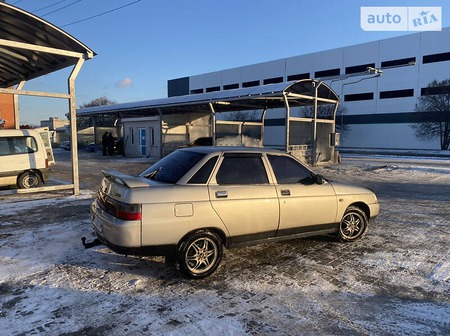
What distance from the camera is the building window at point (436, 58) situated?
3934cm

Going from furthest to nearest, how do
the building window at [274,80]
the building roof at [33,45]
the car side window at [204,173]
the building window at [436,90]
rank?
the building window at [274,80] → the building window at [436,90] → the building roof at [33,45] → the car side window at [204,173]

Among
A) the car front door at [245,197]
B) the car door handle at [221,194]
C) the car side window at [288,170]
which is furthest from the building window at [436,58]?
the car door handle at [221,194]

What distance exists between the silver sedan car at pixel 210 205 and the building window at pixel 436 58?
4371 cm

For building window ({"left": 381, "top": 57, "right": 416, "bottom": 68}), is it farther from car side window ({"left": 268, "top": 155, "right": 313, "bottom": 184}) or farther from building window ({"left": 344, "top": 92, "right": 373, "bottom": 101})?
car side window ({"left": 268, "top": 155, "right": 313, "bottom": 184})

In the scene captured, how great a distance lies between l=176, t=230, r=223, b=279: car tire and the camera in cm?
401

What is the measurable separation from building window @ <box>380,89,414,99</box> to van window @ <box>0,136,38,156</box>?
43394 millimetres

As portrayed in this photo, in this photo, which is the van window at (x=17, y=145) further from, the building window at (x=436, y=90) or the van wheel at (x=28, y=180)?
the building window at (x=436, y=90)

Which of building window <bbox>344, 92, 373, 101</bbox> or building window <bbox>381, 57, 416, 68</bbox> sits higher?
building window <bbox>381, 57, 416, 68</bbox>

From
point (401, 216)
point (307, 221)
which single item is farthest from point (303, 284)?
point (401, 216)

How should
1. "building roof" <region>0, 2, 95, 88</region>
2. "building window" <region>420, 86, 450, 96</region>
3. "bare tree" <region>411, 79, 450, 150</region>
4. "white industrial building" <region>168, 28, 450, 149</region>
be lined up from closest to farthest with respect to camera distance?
"building roof" <region>0, 2, 95, 88</region>
"building window" <region>420, 86, 450, 96</region>
"bare tree" <region>411, 79, 450, 150</region>
"white industrial building" <region>168, 28, 450, 149</region>

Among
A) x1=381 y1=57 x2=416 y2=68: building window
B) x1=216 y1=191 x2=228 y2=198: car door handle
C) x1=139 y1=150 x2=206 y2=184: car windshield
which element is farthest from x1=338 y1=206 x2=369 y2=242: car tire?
x1=381 y1=57 x2=416 y2=68: building window

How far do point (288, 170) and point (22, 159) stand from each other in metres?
8.66

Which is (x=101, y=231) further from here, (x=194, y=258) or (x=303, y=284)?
(x=303, y=284)

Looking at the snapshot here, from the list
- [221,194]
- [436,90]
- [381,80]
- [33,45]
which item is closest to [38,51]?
[33,45]
